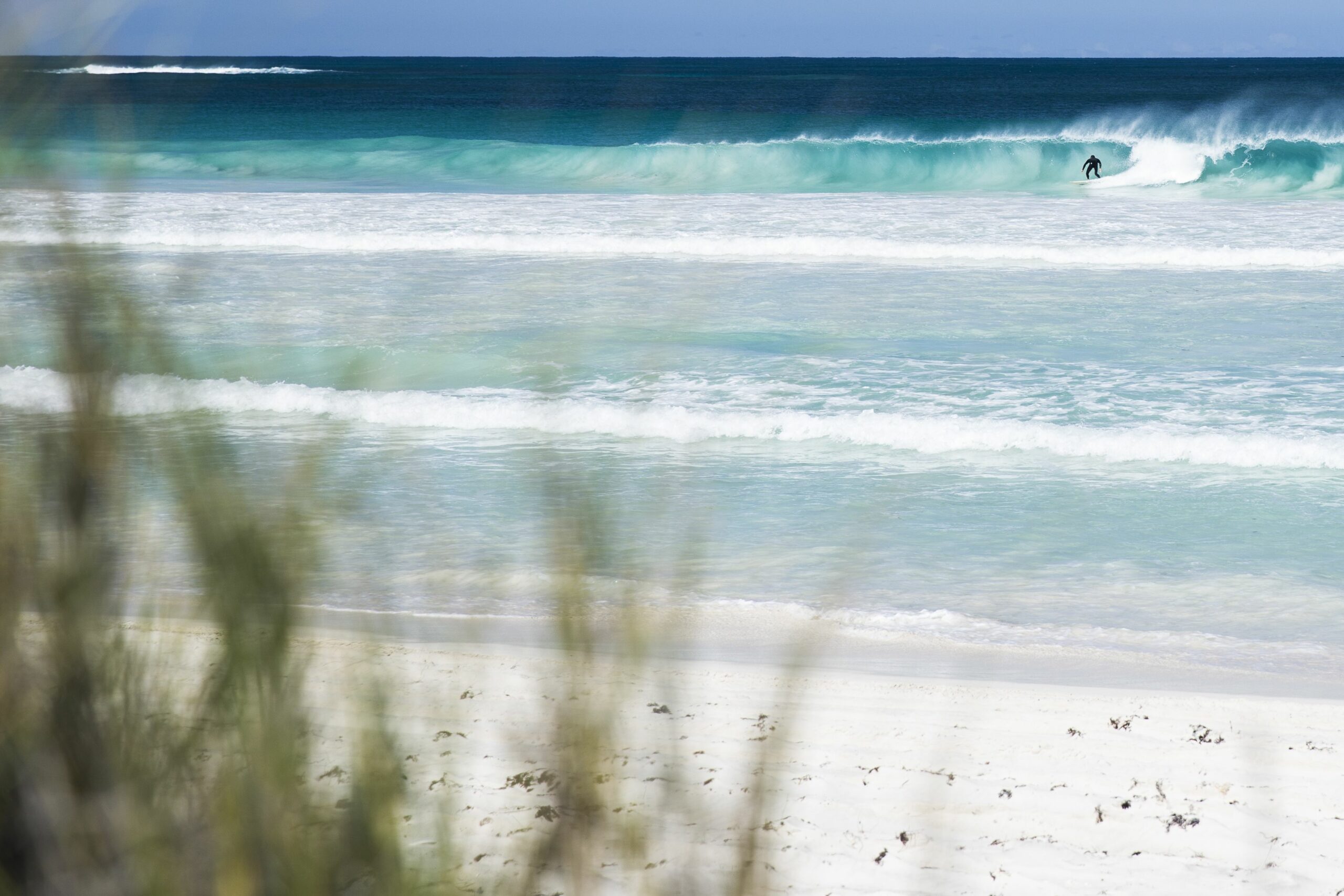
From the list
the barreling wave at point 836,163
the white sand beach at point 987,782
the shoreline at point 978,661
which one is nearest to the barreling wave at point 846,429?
the shoreline at point 978,661

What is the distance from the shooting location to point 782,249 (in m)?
14.9

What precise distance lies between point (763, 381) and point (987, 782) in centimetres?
510

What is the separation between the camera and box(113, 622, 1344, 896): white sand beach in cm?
289

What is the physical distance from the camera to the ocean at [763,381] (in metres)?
1.34

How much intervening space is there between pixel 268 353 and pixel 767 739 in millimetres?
8792

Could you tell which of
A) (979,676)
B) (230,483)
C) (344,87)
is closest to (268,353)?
(979,676)

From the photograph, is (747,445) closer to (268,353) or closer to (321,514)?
(268,353)

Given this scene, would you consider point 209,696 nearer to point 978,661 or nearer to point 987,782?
point 987,782

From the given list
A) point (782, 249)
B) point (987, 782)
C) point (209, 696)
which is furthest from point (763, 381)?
point (209, 696)

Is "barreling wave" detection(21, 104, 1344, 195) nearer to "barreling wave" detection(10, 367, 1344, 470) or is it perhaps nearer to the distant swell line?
the distant swell line

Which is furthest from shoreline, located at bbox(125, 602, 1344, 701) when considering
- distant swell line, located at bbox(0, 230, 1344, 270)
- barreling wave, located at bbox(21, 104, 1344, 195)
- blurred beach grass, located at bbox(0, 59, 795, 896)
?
barreling wave, located at bbox(21, 104, 1344, 195)

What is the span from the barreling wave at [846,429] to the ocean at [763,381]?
0.02 meters

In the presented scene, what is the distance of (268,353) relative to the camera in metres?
9.30

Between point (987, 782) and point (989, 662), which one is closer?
point (987, 782)
